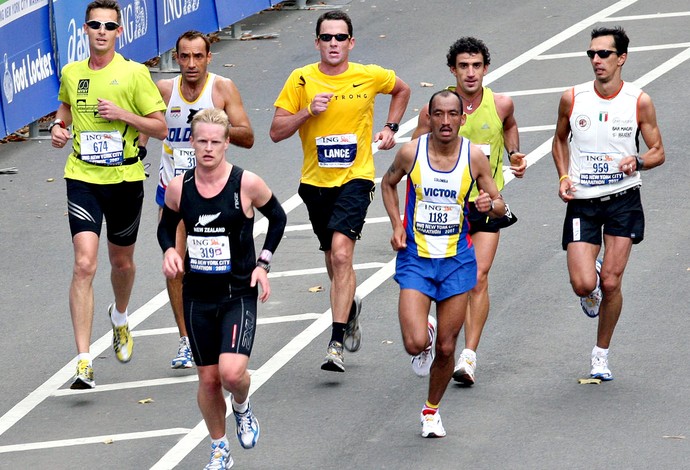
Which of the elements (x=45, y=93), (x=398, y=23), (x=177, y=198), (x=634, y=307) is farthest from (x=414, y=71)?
(x=177, y=198)

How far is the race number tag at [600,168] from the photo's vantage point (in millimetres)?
10422

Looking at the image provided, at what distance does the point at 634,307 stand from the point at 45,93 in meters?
8.30

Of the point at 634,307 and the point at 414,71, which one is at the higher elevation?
the point at 414,71

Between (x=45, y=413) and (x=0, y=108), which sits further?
(x=0, y=108)

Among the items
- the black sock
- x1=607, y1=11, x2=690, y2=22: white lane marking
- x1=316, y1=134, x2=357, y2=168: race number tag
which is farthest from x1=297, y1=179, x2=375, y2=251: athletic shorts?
x1=607, y1=11, x2=690, y2=22: white lane marking

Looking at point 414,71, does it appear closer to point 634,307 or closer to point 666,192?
point 666,192

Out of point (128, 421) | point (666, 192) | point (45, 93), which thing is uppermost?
point (45, 93)

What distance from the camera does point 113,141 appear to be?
10828 millimetres

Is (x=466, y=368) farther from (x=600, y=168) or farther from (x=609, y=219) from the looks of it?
(x=600, y=168)

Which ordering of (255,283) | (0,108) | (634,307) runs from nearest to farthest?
(255,283) < (634,307) < (0,108)

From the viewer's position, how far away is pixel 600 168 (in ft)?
34.3

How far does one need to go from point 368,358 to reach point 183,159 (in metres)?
1.99

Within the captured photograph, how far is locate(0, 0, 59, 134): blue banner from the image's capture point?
16.6 metres

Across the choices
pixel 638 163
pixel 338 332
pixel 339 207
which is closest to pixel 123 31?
pixel 339 207
